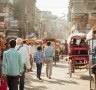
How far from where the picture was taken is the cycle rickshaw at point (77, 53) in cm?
2242

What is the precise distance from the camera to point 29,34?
292 feet

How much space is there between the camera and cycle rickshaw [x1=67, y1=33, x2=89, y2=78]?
73.6 ft

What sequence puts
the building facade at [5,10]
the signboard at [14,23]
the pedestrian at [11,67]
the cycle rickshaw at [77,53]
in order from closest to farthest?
the pedestrian at [11,67]
the cycle rickshaw at [77,53]
the signboard at [14,23]
the building facade at [5,10]

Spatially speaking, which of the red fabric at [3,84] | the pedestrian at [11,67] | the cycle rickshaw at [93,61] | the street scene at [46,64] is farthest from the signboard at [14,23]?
the red fabric at [3,84]

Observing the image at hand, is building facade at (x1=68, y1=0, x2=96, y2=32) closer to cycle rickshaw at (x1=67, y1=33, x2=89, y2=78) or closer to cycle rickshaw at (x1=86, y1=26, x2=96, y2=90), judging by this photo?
cycle rickshaw at (x1=67, y1=33, x2=89, y2=78)

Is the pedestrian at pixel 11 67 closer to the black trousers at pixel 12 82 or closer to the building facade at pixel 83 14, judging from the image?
the black trousers at pixel 12 82

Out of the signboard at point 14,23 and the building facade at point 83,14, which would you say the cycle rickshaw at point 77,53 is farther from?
the signboard at point 14,23

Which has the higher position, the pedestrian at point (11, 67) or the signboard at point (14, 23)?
the pedestrian at point (11, 67)

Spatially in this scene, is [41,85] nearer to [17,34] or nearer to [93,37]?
[93,37]

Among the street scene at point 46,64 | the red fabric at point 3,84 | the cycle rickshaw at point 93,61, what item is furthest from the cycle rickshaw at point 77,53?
the red fabric at point 3,84

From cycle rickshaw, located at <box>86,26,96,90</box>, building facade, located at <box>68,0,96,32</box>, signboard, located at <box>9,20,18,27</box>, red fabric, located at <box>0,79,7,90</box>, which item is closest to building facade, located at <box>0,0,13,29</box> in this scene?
signboard, located at <box>9,20,18,27</box>

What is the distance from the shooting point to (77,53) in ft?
75.9

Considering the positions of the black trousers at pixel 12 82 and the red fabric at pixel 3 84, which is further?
the black trousers at pixel 12 82

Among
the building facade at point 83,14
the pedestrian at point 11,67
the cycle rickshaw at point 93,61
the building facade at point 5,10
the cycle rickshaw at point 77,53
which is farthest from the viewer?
the building facade at point 5,10
